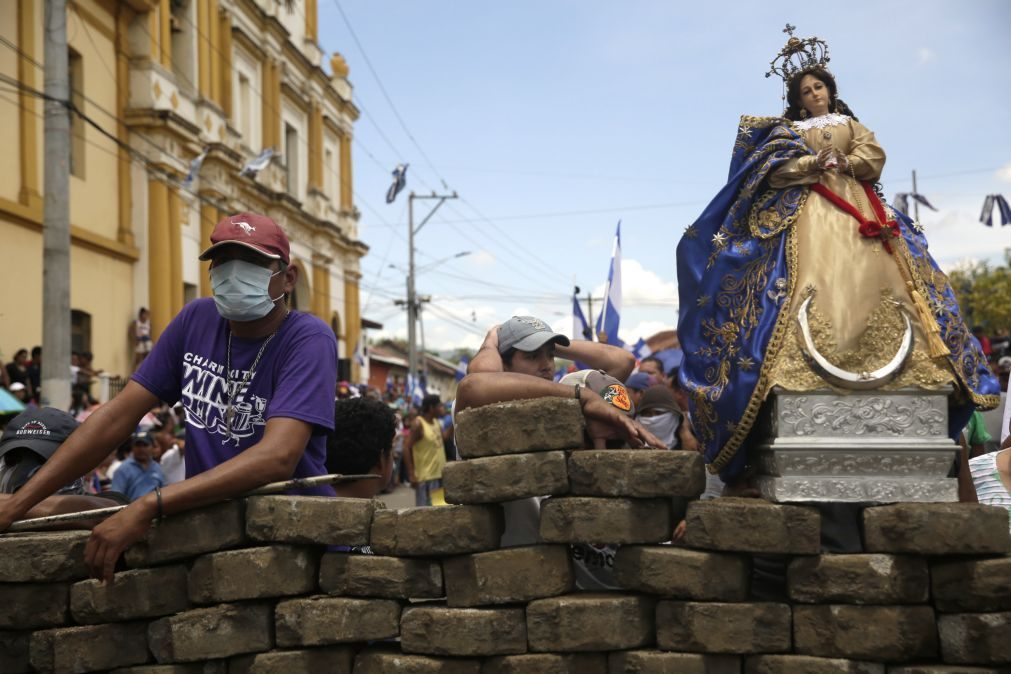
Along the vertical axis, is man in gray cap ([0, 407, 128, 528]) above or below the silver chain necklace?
below

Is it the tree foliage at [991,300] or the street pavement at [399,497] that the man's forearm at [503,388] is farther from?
the tree foliage at [991,300]

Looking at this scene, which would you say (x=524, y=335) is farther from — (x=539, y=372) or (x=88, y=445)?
(x=88, y=445)

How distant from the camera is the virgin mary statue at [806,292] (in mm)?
3664

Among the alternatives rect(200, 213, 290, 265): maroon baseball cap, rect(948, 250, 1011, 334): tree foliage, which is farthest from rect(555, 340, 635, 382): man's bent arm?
rect(948, 250, 1011, 334): tree foliage

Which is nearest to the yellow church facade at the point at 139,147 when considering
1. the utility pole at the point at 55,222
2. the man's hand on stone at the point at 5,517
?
the utility pole at the point at 55,222

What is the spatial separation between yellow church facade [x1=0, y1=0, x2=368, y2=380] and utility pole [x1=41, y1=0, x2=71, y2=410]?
195 cm

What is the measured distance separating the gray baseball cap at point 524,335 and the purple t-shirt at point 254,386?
815 millimetres

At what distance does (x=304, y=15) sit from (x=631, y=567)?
110 ft

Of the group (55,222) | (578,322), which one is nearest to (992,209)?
(578,322)

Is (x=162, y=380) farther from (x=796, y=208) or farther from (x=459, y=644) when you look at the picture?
(x=796, y=208)

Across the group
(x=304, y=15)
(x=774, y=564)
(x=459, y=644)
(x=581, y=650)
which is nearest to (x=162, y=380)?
(x=459, y=644)

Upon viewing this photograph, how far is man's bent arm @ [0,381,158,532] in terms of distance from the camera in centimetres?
355

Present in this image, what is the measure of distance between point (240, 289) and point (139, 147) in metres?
19.2

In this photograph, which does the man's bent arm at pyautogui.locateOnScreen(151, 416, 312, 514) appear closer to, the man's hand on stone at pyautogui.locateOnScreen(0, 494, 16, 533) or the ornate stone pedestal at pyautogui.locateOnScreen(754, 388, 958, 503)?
the man's hand on stone at pyautogui.locateOnScreen(0, 494, 16, 533)
